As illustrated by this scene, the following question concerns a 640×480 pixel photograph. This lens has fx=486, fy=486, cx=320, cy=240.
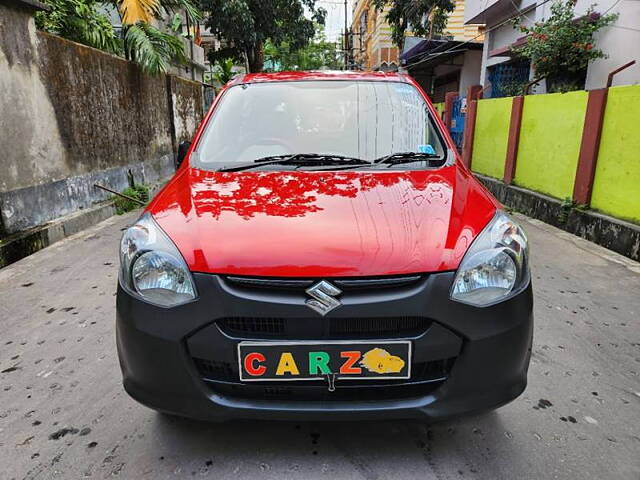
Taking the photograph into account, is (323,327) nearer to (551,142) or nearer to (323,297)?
(323,297)

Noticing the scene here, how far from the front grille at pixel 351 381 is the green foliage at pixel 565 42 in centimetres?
1031

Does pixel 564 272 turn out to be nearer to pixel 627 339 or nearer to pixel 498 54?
pixel 627 339

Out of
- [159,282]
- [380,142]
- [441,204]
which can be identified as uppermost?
[380,142]

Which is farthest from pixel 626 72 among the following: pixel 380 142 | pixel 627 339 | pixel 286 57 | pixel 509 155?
pixel 286 57

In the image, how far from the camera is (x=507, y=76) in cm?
1494

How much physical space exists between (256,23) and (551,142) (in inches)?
522

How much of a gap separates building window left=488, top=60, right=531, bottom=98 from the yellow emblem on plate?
43.3 feet

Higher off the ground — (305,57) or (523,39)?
(305,57)

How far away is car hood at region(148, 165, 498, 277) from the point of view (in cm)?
163

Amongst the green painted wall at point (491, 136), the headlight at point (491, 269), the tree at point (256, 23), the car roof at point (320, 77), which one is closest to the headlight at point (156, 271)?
the headlight at point (491, 269)

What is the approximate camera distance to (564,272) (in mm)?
4289

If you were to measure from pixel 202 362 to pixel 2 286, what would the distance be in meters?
3.14

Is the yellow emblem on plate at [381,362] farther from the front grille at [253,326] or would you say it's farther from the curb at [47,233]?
the curb at [47,233]

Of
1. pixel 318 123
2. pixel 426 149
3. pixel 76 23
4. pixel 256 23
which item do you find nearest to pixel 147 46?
pixel 76 23
